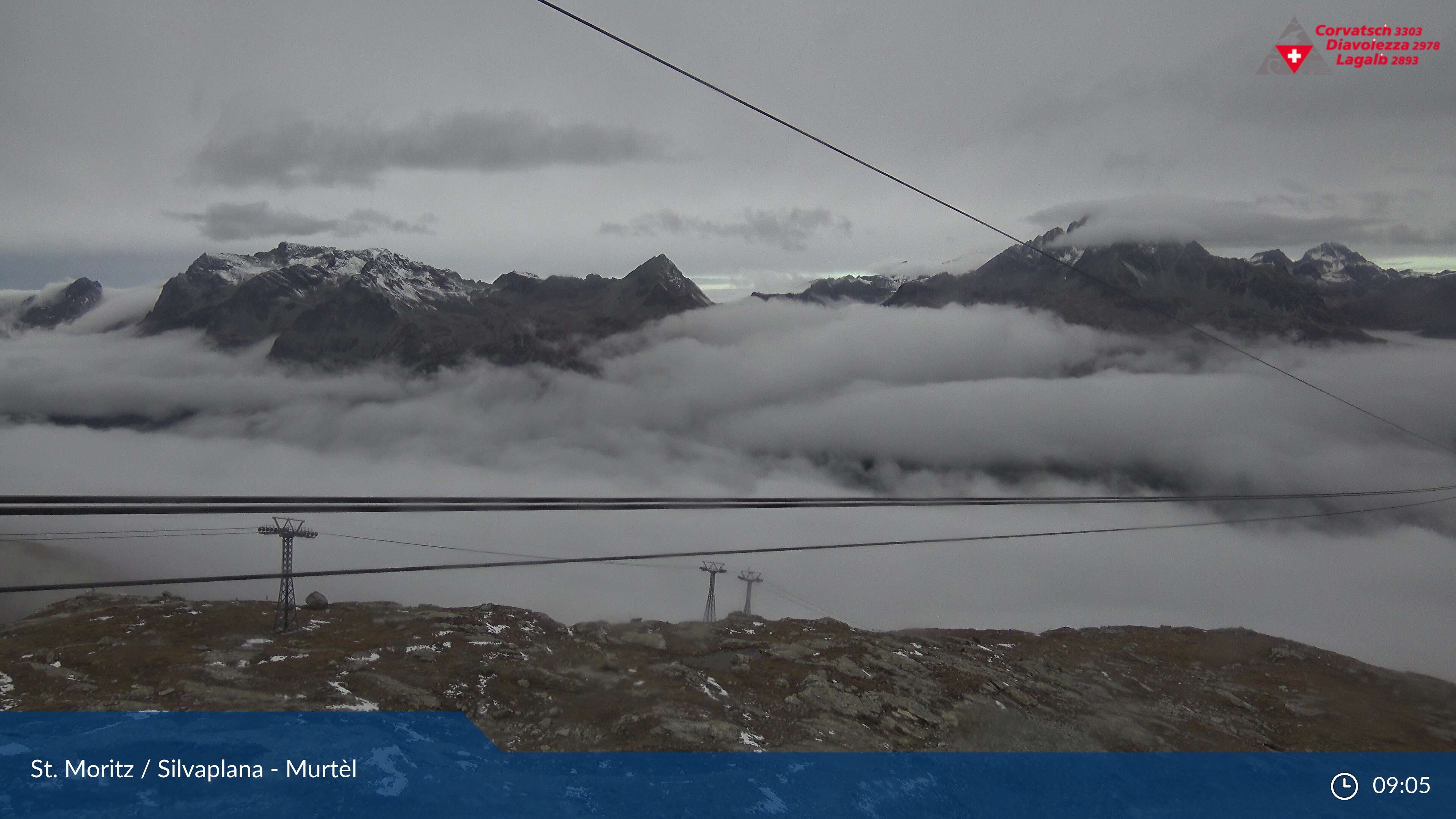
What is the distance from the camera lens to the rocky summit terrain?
30.7 m

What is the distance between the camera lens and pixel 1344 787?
30.5 m

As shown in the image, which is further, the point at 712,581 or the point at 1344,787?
the point at 712,581

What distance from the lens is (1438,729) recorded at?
40.0 m

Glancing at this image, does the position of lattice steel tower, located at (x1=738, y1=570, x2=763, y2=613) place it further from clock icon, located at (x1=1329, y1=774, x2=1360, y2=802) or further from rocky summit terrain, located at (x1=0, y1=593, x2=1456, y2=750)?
clock icon, located at (x1=1329, y1=774, x2=1360, y2=802)

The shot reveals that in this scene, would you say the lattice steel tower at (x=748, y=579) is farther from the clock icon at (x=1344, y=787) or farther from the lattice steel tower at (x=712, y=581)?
the clock icon at (x=1344, y=787)

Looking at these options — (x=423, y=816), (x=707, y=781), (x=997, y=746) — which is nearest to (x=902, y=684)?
(x=997, y=746)
